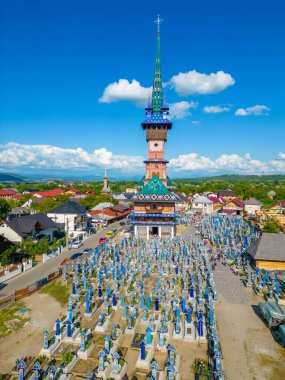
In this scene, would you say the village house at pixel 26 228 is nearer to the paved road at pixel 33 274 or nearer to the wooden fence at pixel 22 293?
the paved road at pixel 33 274

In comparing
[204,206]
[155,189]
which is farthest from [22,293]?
[204,206]

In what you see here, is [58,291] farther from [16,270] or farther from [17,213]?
[17,213]

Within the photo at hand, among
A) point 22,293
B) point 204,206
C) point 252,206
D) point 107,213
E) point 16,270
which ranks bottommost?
point 16,270

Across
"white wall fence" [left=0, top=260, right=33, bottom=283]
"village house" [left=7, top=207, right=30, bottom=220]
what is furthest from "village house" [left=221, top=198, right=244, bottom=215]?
"white wall fence" [left=0, top=260, right=33, bottom=283]

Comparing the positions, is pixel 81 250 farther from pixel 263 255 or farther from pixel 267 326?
pixel 267 326

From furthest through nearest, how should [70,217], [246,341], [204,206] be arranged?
[204,206]
[70,217]
[246,341]

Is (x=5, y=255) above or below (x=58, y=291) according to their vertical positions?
above

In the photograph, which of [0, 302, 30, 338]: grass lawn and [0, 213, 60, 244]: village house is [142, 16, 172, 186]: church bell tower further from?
[0, 302, 30, 338]: grass lawn
